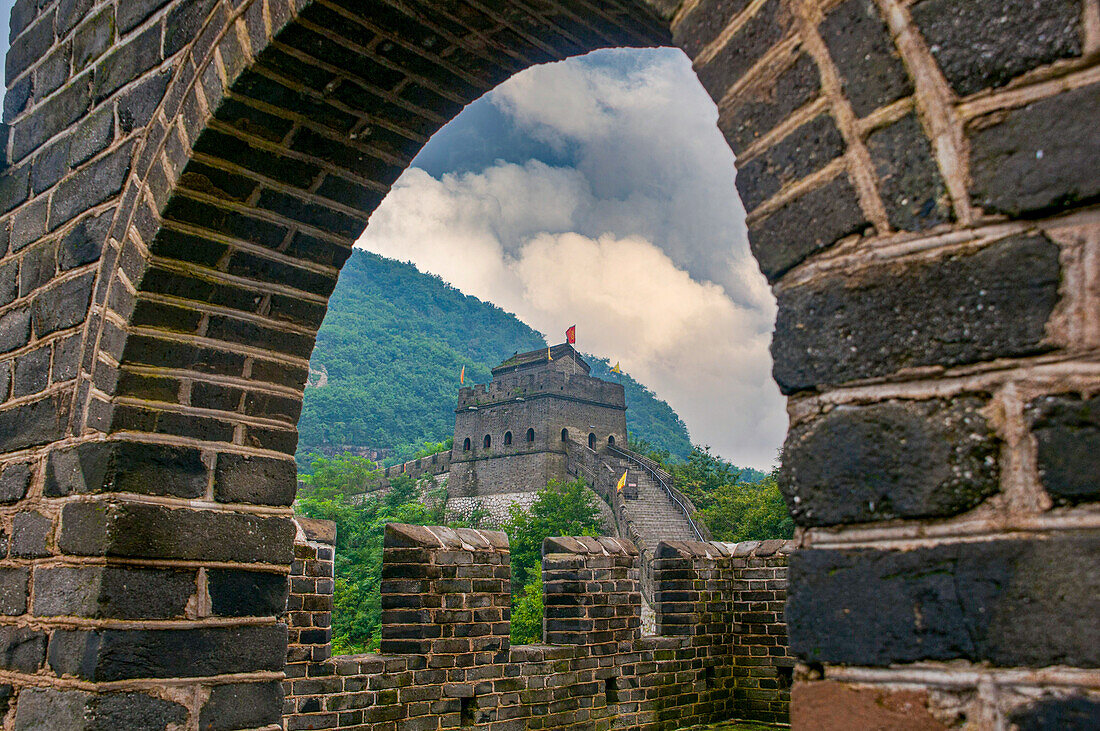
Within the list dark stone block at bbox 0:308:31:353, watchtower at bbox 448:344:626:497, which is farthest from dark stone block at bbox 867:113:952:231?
watchtower at bbox 448:344:626:497

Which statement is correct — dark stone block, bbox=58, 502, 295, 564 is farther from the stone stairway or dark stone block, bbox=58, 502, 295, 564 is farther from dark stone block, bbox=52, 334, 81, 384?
the stone stairway

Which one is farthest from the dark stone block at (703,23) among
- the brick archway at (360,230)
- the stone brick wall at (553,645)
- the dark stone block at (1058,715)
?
the stone brick wall at (553,645)

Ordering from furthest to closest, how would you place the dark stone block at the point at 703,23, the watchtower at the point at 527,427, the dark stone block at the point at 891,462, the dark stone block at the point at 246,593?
the watchtower at the point at 527,427, the dark stone block at the point at 246,593, the dark stone block at the point at 703,23, the dark stone block at the point at 891,462

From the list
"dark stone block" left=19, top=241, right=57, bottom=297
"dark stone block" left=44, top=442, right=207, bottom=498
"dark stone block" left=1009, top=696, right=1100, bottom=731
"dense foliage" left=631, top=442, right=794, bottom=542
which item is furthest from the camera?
"dense foliage" left=631, top=442, right=794, bottom=542

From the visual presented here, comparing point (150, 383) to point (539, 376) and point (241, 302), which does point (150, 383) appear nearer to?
point (241, 302)

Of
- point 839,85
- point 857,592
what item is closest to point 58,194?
point 839,85

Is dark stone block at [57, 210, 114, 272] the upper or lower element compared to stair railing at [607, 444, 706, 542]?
lower

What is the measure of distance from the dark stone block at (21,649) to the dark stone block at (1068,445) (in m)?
2.58

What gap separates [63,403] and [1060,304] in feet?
8.63

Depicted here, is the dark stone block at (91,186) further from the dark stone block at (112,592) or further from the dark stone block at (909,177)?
the dark stone block at (909,177)

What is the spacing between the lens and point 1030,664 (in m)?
0.87

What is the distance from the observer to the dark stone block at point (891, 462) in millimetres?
944

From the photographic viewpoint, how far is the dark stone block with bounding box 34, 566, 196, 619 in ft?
7.21

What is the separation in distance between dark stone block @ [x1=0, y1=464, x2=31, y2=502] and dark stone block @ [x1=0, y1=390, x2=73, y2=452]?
0.23 ft
